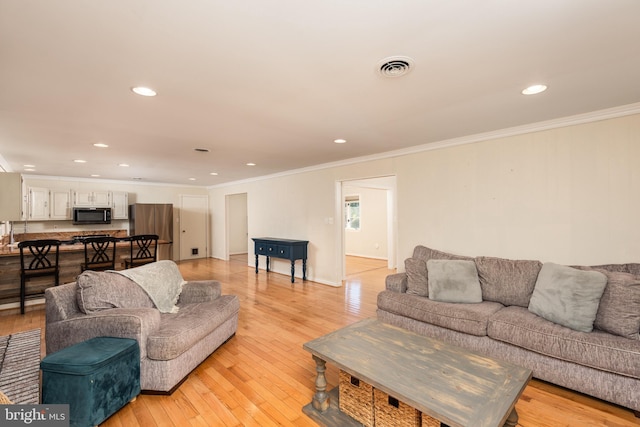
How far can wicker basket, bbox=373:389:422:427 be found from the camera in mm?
1623

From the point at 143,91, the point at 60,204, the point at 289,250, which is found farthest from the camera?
the point at 60,204

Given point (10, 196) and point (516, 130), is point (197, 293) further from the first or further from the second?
point (516, 130)

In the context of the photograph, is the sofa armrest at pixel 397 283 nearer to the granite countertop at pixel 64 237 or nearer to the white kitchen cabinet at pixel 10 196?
the granite countertop at pixel 64 237

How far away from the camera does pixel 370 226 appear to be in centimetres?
848

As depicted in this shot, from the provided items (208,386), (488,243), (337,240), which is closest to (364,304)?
(337,240)

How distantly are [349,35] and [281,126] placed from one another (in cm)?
167

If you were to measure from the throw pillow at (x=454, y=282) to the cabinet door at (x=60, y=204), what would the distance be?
8007 millimetres

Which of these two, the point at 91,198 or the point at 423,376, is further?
the point at 91,198

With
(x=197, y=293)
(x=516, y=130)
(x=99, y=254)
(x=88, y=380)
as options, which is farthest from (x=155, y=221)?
(x=516, y=130)

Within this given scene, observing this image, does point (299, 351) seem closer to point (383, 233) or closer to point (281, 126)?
point (281, 126)

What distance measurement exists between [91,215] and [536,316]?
8.59m

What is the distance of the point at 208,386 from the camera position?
2271 mm

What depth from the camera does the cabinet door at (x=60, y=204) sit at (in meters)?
6.47

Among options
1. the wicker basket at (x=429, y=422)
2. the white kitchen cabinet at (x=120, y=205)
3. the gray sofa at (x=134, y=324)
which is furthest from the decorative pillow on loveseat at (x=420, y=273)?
the white kitchen cabinet at (x=120, y=205)
